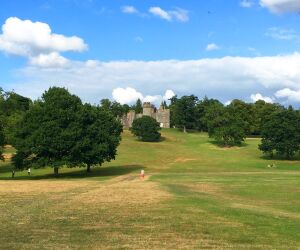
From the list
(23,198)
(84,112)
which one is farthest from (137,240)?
(84,112)

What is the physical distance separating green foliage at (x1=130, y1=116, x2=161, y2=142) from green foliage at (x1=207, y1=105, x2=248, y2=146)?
16018 mm

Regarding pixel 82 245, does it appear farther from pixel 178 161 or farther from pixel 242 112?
pixel 242 112

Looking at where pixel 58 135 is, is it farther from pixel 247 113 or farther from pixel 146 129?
pixel 247 113

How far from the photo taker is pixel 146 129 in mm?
133125

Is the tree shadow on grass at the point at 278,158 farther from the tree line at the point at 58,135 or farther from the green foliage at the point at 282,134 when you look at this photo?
the tree line at the point at 58,135

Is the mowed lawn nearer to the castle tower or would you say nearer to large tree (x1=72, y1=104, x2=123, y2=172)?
large tree (x1=72, y1=104, x2=123, y2=172)

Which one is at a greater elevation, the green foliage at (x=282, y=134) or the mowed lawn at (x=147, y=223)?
the green foliage at (x=282, y=134)

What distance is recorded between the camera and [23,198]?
2770cm

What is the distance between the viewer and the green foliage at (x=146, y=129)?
13275 centimetres

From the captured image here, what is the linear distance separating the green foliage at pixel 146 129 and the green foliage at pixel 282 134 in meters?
38.0

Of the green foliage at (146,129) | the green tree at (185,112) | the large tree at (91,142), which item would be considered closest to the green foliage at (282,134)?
the green foliage at (146,129)

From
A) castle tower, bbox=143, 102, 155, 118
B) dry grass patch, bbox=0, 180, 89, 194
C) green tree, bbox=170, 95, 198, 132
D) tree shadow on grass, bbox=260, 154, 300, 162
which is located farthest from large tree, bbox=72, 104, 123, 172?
castle tower, bbox=143, 102, 155, 118

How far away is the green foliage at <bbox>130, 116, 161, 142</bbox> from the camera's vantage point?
13275cm

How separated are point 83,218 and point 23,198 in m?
9.62
